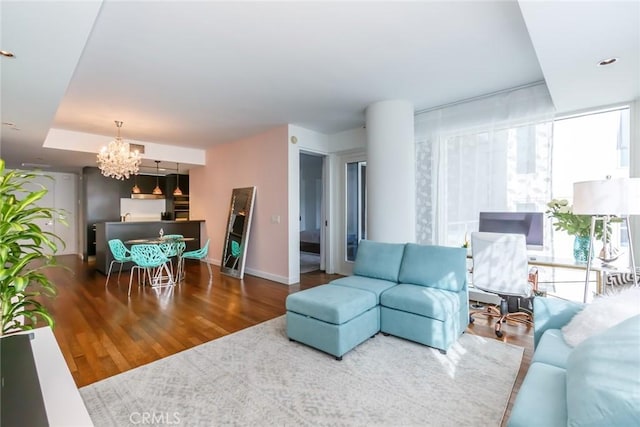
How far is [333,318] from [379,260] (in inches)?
44.1

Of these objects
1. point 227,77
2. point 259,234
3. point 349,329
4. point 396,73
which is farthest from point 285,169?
point 349,329

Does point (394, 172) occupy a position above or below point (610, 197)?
above

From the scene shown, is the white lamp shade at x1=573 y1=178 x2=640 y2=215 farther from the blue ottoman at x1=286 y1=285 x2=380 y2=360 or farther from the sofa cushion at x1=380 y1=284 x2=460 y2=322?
the blue ottoman at x1=286 y1=285 x2=380 y2=360

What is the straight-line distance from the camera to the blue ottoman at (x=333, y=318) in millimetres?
2490

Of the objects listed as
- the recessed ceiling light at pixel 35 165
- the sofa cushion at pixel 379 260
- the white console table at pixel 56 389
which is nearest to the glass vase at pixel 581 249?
the sofa cushion at pixel 379 260

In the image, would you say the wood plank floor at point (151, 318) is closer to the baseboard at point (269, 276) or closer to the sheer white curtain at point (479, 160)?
the baseboard at point (269, 276)

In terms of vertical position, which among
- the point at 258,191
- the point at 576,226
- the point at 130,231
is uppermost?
the point at 258,191

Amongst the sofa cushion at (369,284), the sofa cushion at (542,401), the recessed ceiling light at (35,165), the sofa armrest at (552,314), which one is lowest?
the sofa cushion at (369,284)

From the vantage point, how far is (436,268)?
2.99 metres

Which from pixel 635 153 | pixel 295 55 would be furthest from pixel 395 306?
pixel 635 153

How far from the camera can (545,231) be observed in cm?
348

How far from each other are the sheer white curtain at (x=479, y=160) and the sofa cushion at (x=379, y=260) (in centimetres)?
121

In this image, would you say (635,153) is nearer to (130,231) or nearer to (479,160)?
(479,160)

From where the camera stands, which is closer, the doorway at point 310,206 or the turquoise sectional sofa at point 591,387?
Answer: the turquoise sectional sofa at point 591,387
